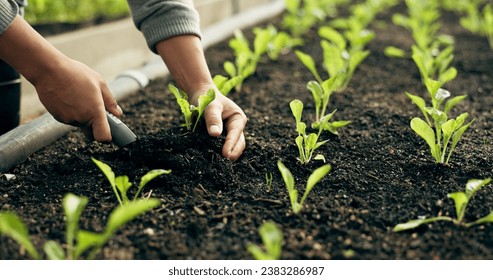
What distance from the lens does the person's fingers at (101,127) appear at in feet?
5.38

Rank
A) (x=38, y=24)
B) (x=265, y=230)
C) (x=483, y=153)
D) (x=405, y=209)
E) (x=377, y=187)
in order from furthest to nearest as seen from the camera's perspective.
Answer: (x=38, y=24) → (x=483, y=153) → (x=377, y=187) → (x=405, y=209) → (x=265, y=230)

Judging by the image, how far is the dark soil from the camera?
54.2 inches

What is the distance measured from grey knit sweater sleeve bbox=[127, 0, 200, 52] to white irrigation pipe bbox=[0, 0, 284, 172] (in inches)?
19.8

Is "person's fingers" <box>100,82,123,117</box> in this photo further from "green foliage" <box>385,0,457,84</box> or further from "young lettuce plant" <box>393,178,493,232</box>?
"green foliage" <box>385,0,457,84</box>

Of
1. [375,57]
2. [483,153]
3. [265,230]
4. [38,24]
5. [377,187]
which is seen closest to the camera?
[265,230]

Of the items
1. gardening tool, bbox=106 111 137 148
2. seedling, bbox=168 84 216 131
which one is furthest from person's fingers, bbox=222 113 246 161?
gardening tool, bbox=106 111 137 148

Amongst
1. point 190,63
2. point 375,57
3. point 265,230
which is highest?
point 190,63

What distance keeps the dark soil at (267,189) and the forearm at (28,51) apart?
1.25 ft
